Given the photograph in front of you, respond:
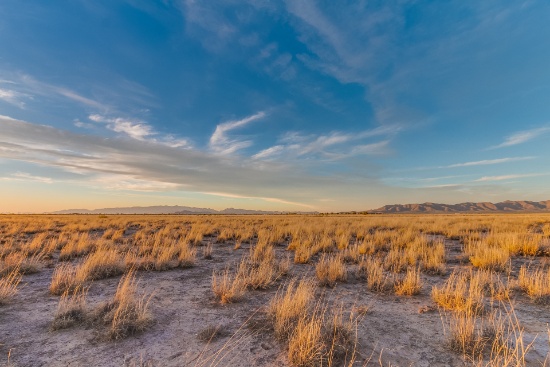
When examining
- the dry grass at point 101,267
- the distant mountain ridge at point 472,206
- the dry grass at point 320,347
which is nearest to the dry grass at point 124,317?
the dry grass at point 320,347

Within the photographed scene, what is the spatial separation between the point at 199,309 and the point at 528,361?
502 cm

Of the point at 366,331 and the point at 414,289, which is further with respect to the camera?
the point at 414,289

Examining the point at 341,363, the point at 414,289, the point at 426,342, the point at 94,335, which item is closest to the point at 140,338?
the point at 94,335

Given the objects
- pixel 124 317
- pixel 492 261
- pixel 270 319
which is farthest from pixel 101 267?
pixel 492 261

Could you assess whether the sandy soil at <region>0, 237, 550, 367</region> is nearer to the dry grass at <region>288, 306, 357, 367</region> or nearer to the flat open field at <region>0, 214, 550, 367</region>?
the flat open field at <region>0, 214, 550, 367</region>

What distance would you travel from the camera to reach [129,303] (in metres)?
4.90

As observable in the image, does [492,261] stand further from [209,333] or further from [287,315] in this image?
[209,333]

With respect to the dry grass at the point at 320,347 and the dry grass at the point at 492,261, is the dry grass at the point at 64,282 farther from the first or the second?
the dry grass at the point at 492,261

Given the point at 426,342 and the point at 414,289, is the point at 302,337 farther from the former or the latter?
the point at 414,289

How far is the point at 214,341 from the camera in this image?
4113 millimetres

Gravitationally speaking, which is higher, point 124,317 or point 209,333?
point 124,317

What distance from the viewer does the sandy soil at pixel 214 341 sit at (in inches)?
144

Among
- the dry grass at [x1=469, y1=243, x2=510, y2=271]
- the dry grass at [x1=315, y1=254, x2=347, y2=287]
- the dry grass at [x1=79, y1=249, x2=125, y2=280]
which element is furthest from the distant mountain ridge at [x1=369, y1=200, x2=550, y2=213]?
the dry grass at [x1=79, y1=249, x2=125, y2=280]

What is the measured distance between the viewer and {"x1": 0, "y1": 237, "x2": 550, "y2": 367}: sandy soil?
3.66 m
